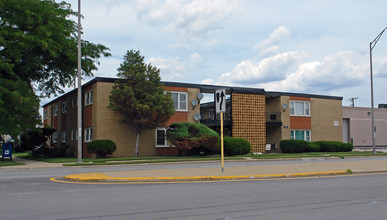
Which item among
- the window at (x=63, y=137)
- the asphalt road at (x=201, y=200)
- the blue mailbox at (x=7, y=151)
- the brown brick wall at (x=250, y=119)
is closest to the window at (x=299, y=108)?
the brown brick wall at (x=250, y=119)

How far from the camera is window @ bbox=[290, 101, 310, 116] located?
3912cm

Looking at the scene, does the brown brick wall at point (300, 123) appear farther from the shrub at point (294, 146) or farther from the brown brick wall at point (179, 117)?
the brown brick wall at point (179, 117)

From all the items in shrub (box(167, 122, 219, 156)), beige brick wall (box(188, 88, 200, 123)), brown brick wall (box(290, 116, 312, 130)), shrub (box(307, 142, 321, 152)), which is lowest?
shrub (box(307, 142, 321, 152))

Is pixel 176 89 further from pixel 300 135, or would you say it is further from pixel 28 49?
pixel 300 135

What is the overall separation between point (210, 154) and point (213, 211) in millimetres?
23537

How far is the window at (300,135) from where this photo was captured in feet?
128

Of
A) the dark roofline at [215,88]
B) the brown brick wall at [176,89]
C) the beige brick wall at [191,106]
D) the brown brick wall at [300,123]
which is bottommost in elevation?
the brown brick wall at [300,123]

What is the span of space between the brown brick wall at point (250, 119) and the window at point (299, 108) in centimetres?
478

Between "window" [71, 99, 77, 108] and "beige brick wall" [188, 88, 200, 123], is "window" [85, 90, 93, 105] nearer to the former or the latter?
"window" [71, 99, 77, 108]

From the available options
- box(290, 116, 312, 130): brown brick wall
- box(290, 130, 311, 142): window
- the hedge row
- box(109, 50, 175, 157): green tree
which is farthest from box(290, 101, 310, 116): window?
box(109, 50, 175, 157): green tree

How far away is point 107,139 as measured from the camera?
2941 cm

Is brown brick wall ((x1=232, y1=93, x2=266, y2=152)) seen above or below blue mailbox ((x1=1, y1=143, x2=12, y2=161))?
above

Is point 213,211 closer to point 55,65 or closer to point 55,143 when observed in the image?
point 55,65

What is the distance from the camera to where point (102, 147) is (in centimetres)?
2748
